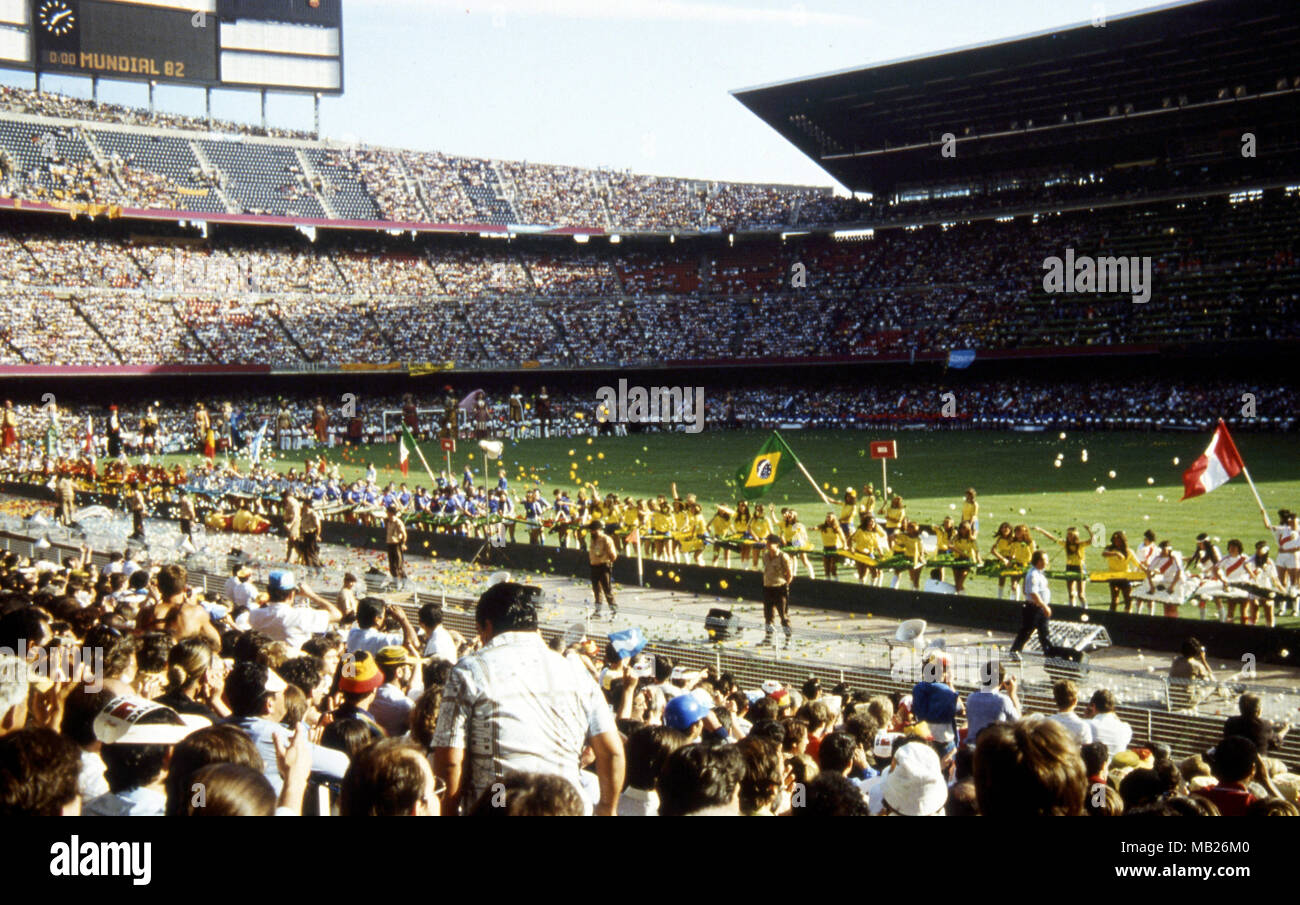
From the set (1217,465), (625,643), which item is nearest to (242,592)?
(625,643)

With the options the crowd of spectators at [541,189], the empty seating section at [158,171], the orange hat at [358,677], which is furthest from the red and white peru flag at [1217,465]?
the empty seating section at [158,171]

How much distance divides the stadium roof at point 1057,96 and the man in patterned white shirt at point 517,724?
45588 millimetres

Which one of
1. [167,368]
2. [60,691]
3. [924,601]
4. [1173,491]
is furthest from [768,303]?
[60,691]

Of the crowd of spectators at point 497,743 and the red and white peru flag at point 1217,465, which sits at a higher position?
the red and white peru flag at point 1217,465

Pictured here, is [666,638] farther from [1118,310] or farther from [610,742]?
[1118,310]

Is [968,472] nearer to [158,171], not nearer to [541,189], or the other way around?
[541,189]

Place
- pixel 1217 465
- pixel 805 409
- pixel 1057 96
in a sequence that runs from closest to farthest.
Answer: pixel 1217 465 < pixel 1057 96 < pixel 805 409

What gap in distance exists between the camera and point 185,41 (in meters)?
57.2

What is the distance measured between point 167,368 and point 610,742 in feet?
168

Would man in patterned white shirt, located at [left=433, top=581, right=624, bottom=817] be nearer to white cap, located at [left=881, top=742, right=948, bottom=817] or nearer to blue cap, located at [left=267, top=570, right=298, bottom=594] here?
white cap, located at [left=881, top=742, right=948, bottom=817]

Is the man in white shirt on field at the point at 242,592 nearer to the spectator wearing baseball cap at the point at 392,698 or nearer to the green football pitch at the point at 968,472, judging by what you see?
the spectator wearing baseball cap at the point at 392,698

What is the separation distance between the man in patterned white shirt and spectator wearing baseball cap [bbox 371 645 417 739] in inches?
77.7

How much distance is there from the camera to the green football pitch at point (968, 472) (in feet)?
83.0

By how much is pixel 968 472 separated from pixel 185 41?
146 ft
